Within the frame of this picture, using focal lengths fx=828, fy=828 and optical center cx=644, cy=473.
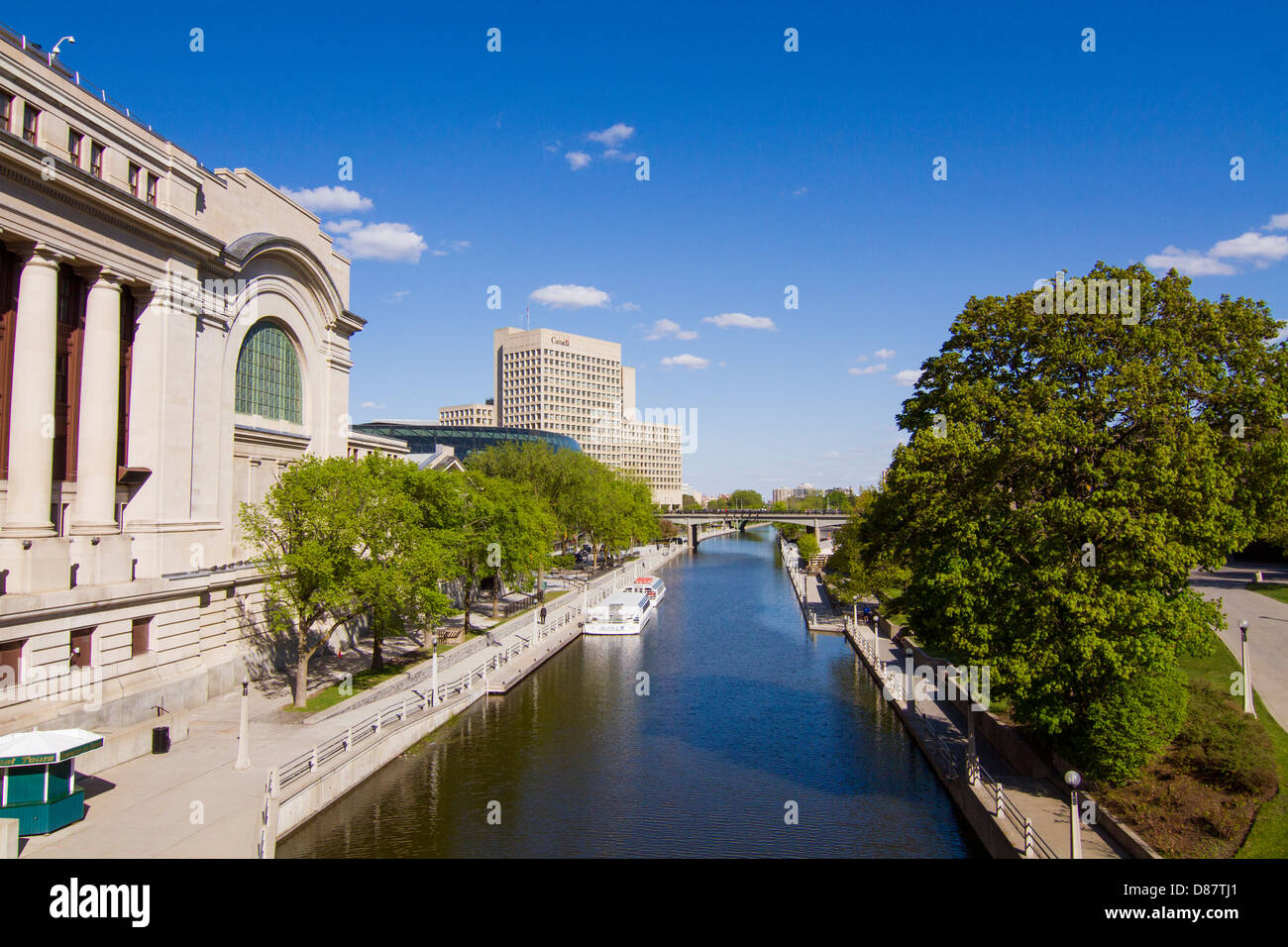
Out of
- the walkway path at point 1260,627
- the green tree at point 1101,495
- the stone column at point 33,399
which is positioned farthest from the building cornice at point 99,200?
the walkway path at point 1260,627

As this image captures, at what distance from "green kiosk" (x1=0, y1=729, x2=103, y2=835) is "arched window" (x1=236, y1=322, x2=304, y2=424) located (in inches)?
847

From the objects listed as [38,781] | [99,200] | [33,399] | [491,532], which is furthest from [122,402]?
[491,532]

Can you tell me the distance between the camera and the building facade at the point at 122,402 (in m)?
24.8

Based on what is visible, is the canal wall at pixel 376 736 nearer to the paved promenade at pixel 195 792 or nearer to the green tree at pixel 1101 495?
the paved promenade at pixel 195 792

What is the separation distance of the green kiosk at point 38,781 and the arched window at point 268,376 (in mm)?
21502

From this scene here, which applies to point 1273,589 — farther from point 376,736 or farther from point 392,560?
point 376,736

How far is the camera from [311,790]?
2200 cm

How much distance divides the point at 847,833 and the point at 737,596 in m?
54.8

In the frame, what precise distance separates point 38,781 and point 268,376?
25.0 metres

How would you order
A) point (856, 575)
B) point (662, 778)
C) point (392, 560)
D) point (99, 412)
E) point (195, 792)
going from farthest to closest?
point (856, 575), point (392, 560), point (99, 412), point (662, 778), point (195, 792)

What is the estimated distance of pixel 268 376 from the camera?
39.8 metres

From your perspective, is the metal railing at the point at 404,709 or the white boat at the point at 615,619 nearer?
the metal railing at the point at 404,709
